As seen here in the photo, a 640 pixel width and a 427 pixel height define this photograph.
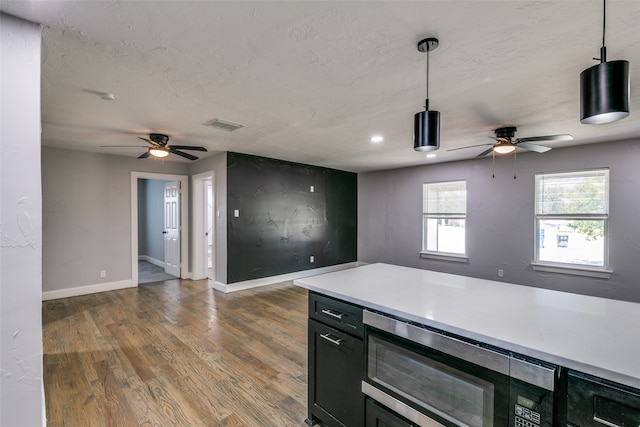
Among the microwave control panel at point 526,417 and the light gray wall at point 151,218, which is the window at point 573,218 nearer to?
the microwave control panel at point 526,417

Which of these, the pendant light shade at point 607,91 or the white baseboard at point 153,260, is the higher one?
the pendant light shade at point 607,91


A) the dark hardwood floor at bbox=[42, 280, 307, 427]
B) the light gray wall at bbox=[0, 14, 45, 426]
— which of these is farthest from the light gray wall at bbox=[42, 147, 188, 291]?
the light gray wall at bbox=[0, 14, 45, 426]

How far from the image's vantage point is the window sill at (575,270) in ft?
13.5

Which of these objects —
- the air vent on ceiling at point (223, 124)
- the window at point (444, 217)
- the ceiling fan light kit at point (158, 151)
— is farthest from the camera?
the window at point (444, 217)

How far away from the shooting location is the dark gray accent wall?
5090mm

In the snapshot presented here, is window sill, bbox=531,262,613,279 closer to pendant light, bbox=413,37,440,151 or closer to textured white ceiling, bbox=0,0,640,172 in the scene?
textured white ceiling, bbox=0,0,640,172

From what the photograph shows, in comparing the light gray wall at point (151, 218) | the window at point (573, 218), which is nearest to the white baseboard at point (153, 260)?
the light gray wall at point (151, 218)

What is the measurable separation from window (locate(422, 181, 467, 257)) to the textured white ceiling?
2.25m

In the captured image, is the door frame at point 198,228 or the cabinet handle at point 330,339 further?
the door frame at point 198,228

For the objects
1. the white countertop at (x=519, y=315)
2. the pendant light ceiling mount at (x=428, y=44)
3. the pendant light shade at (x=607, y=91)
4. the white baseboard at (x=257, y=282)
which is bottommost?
the white baseboard at (x=257, y=282)

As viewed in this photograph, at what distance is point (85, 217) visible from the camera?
4820 millimetres

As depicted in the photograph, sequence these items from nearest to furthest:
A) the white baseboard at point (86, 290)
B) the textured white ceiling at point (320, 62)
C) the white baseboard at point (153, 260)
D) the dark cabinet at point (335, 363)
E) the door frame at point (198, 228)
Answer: the textured white ceiling at point (320, 62) → the dark cabinet at point (335, 363) → the white baseboard at point (86, 290) → the door frame at point (198, 228) → the white baseboard at point (153, 260)

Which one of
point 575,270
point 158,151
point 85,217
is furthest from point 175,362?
point 575,270

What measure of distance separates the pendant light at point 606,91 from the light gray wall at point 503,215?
162 inches
